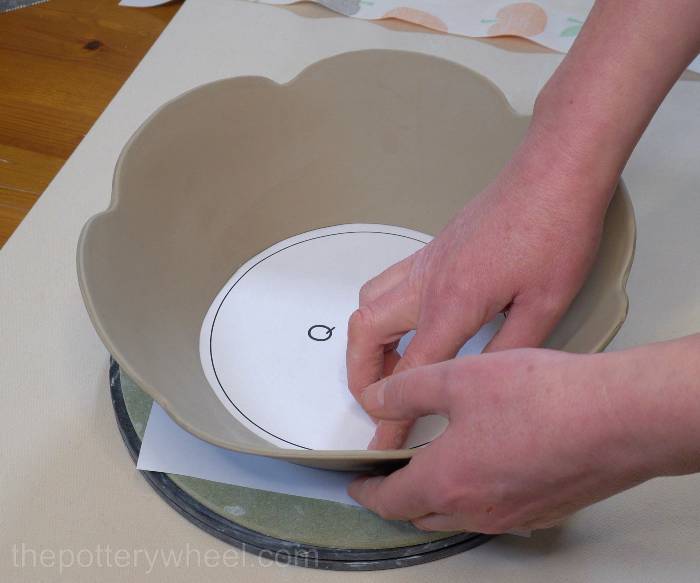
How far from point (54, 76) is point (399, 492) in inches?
25.7

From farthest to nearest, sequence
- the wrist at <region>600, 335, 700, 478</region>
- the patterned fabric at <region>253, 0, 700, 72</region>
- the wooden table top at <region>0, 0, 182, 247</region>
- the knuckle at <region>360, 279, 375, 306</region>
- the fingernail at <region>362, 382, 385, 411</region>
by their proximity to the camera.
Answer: the patterned fabric at <region>253, 0, 700, 72</region>, the wooden table top at <region>0, 0, 182, 247</region>, the knuckle at <region>360, 279, 375, 306</region>, the fingernail at <region>362, 382, 385, 411</region>, the wrist at <region>600, 335, 700, 478</region>

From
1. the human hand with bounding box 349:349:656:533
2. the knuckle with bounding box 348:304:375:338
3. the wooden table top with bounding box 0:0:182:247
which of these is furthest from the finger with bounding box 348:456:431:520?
the wooden table top with bounding box 0:0:182:247

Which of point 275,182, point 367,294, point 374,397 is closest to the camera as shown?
point 374,397

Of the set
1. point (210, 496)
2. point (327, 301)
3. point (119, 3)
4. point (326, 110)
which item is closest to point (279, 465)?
point (210, 496)

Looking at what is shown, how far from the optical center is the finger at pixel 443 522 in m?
0.41

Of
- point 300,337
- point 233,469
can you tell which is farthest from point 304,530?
point 300,337

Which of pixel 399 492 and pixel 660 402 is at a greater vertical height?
pixel 660 402

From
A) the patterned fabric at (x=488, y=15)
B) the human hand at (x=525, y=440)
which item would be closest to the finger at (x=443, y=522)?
the human hand at (x=525, y=440)

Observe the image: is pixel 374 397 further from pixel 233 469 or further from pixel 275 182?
pixel 275 182

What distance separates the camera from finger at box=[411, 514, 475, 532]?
0.41 meters

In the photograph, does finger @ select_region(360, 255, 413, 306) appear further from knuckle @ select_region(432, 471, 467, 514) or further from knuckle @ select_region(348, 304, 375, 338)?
knuckle @ select_region(432, 471, 467, 514)

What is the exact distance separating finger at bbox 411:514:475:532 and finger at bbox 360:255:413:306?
17cm

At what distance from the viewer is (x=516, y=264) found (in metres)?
0.48

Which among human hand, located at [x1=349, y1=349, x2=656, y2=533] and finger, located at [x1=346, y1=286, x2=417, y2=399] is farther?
finger, located at [x1=346, y1=286, x2=417, y2=399]
